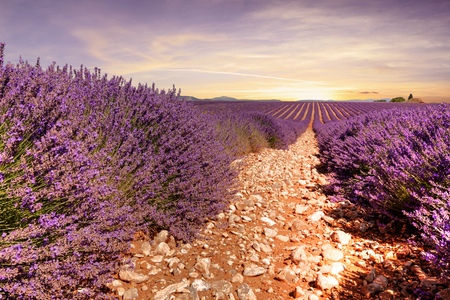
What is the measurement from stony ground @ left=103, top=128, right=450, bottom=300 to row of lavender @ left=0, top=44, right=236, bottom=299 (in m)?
0.28

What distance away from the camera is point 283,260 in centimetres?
254

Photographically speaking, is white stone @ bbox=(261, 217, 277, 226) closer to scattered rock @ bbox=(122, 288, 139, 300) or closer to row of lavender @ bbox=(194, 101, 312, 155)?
row of lavender @ bbox=(194, 101, 312, 155)

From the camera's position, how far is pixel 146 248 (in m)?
2.53

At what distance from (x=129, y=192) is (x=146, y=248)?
0.61 metres

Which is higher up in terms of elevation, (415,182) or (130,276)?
(415,182)

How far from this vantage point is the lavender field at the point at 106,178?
4.69 ft

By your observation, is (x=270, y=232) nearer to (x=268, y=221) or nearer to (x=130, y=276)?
(x=268, y=221)

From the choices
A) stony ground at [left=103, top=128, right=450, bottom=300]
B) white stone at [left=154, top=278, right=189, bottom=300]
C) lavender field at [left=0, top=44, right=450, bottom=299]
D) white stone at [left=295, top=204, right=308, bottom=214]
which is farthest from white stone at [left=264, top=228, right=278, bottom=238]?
white stone at [left=154, top=278, right=189, bottom=300]

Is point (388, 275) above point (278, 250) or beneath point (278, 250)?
above

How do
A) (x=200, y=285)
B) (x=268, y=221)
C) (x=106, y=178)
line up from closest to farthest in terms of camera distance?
(x=106, y=178)
(x=200, y=285)
(x=268, y=221)

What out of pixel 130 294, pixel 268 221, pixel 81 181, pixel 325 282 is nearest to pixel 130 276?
pixel 130 294

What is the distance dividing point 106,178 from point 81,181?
0.30m

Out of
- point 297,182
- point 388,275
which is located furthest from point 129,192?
point 297,182

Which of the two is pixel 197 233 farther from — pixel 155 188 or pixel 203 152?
pixel 203 152
